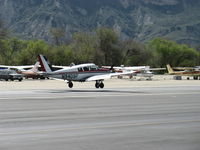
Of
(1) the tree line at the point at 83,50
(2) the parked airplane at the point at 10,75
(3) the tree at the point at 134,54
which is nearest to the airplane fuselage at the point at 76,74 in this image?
(2) the parked airplane at the point at 10,75

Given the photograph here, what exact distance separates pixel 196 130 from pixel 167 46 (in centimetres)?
14078

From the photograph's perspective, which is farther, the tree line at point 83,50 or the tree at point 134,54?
the tree at point 134,54

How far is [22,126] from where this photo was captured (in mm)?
15273

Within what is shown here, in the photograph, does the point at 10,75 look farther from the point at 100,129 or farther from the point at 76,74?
the point at 100,129

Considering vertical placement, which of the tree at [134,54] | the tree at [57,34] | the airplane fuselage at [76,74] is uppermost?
the tree at [57,34]

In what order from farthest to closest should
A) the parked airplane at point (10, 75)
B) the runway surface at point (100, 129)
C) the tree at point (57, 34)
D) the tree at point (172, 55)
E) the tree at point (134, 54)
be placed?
the tree at point (172, 55)
the tree at point (134, 54)
the tree at point (57, 34)
the parked airplane at point (10, 75)
the runway surface at point (100, 129)

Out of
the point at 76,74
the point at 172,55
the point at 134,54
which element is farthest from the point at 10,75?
the point at 172,55

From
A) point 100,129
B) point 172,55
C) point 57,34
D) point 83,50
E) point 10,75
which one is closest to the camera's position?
point 100,129

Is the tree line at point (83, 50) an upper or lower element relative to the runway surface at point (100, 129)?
upper

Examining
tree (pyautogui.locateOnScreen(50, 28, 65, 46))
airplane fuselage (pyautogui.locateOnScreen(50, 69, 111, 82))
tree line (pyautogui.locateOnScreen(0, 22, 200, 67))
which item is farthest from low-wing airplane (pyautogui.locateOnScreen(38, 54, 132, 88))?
tree (pyautogui.locateOnScreen(50, 28, 65, 46))

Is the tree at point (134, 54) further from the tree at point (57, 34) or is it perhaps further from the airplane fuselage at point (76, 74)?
the airplane fuselage at point (76, 74)

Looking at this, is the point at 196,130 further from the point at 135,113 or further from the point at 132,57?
the point at 132,57

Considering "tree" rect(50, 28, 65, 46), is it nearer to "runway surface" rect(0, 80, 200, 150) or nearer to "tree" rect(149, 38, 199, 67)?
"tree" rect(149, 38, 199, 67)

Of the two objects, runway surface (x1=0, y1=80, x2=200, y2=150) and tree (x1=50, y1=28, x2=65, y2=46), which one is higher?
tree (x1=50, y1=28, x2=65, y2=46)
